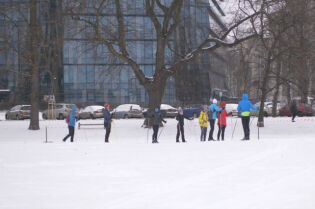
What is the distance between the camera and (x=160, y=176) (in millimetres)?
9406

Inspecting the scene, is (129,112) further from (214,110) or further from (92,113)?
(214,110)

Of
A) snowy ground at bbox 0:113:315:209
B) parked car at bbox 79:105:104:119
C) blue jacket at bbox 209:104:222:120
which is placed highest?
blue jacket at bbox 209:104:222:120

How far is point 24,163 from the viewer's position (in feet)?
35.9

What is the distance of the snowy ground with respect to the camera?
726 centimetres

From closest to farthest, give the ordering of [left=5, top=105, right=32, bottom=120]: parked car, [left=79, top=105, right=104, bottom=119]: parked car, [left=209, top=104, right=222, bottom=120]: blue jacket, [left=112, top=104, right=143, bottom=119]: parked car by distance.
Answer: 1. [left=209, top=104, right=222, bottom=120]: blue jacket
2. [left=79, top=105, right=104, bottom=119]: parked car
3. [left=5, top=105, right=32, bottom=120]: parked car
4. [left=112, top=104, right=143, bottom=119]: parked car

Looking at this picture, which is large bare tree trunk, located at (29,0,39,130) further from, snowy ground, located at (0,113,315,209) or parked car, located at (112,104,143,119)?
parked car, located at (112,104,143,119)

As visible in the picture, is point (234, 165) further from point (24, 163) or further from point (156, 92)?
point (156, 92)

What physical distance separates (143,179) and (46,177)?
1.97 meters

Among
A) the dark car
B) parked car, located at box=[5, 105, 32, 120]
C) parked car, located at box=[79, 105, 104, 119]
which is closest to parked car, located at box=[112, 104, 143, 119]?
parked car, located at box=[79, 105, 104, 119]

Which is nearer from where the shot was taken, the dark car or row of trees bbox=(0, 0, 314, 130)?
row of trees bbox=(0, 0, 314, 130)

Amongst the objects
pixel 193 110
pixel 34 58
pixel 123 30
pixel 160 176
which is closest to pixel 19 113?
pixel 193 110

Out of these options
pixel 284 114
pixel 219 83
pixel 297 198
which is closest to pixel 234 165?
pixel 297 198

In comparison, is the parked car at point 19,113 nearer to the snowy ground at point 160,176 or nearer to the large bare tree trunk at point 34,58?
the large bare tree trunk at point 34,58

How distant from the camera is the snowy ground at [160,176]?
23.8 ft
